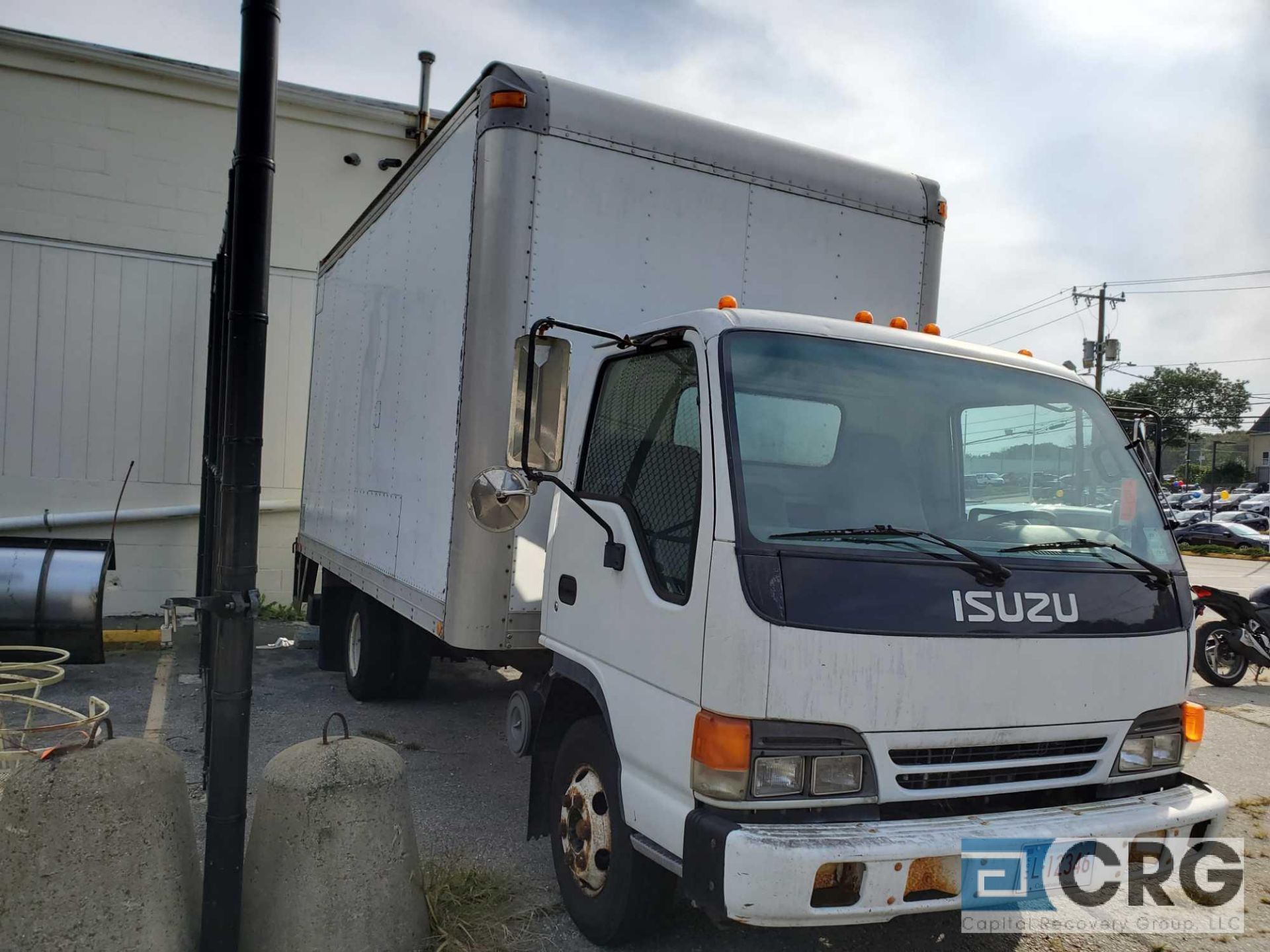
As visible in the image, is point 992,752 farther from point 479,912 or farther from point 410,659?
point 410,659

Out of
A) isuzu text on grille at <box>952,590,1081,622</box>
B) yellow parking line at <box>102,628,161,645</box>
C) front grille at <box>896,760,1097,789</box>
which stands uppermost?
isuzu text on grille at <box>952,590,1081,622</box>

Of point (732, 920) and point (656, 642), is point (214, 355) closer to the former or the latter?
point (656, 642)

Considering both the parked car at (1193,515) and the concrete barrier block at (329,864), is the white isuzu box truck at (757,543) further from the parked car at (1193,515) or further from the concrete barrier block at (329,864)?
the parked car at (1193,515)

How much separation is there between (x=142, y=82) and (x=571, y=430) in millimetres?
9094

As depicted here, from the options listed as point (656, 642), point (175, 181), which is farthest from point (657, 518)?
point (175, 181)

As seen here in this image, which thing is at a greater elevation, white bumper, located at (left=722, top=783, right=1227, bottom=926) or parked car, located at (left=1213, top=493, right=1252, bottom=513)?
parked car, located at (left=1213, top=493, right=1252, bottom=513)

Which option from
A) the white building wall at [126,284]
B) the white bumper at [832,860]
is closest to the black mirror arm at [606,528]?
the white bumper at [832,860]

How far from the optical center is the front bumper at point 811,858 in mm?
2512

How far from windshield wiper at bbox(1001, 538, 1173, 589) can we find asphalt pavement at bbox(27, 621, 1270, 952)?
60.1 inches

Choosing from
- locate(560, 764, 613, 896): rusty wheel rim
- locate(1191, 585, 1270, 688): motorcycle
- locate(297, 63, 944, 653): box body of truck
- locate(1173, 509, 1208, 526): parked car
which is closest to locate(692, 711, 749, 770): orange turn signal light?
locate(560, 764, 613, 896): rusty wheel rim

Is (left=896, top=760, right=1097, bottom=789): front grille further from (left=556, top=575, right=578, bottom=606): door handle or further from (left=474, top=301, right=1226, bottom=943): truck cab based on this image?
(left=556, top=575, right=578, bottom=606): door handle

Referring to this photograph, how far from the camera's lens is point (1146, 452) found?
368cm

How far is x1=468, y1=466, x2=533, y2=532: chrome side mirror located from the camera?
325 cm

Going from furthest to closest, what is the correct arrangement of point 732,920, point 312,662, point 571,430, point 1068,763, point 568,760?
1. point 312,662
2. point 571,430
3. point 568,760
4. point 1068,763
5. point 732,920
